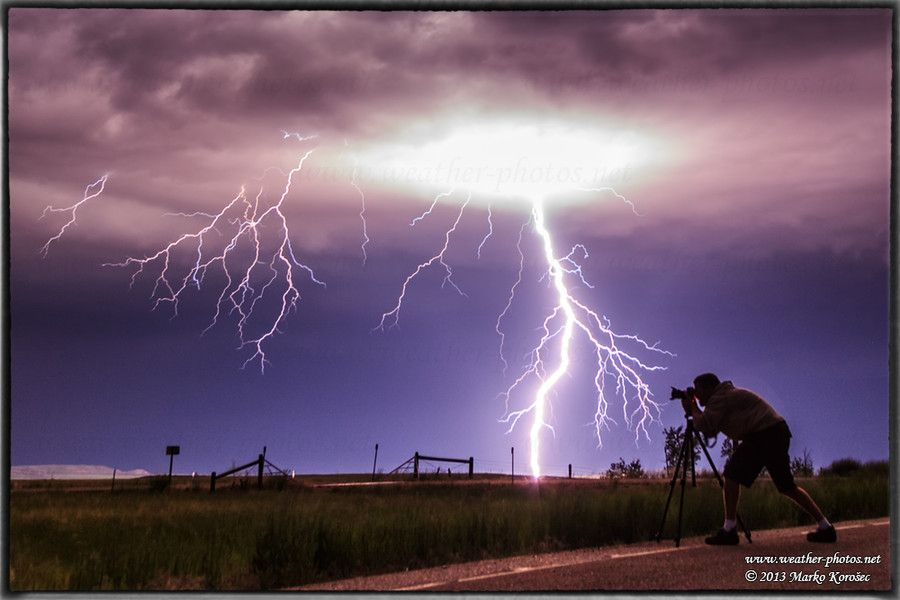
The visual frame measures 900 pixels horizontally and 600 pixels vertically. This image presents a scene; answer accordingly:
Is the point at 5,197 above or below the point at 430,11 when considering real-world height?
below

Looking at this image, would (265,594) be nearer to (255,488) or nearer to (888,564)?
(888,564)

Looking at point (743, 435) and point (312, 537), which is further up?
point (743, 435)

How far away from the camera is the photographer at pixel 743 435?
25.5 feet

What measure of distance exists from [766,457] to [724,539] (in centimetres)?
79

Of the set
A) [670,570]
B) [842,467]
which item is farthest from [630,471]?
[670,570]

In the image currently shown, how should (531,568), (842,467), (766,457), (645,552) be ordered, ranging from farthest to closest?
(842,467), (766,457), (645,552), (531,568)

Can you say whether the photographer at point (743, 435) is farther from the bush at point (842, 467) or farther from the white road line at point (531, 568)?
the bush at point (842, 467)

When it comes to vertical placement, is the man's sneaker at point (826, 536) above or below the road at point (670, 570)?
above

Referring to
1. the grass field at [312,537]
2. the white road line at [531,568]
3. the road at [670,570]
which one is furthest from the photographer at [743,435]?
the grass field at [312,537]

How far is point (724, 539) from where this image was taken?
7.87 meters

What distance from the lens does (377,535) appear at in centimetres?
779

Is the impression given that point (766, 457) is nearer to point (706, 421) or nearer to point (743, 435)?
point (743, 435)

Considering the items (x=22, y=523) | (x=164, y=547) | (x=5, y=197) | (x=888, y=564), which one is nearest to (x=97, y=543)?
(x=164, y=547)

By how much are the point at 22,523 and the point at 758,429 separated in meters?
7.29
